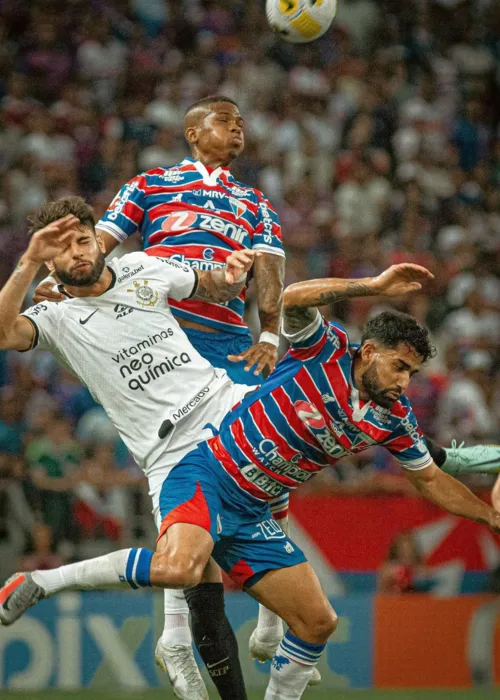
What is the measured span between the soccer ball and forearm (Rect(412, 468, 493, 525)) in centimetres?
302

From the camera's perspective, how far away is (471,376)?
41.7ft

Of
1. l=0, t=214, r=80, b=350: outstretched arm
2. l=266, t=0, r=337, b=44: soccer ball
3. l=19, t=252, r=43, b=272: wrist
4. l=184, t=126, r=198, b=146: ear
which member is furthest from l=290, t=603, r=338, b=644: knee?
l=266, t=0, r=337, b=44: soccer ball

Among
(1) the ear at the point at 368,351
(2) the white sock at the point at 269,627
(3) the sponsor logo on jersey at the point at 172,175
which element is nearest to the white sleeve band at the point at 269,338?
(1) the ear at the point at 368,351

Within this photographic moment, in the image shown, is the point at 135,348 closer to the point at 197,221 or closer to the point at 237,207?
the point at 197,221

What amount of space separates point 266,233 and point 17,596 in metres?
2.75

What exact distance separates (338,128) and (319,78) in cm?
87

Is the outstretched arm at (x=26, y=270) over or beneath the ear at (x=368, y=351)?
over

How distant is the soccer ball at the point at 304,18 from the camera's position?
784 cm

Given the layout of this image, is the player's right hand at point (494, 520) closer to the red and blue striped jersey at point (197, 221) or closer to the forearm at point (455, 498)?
the forearm at point (455, 498)

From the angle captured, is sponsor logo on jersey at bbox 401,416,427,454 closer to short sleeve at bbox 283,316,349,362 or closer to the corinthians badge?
short sleeve at bbox 283,316,349,362

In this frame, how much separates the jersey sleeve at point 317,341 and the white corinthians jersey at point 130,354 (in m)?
0.65

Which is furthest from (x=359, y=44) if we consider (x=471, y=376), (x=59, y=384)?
(x=59, y=384)

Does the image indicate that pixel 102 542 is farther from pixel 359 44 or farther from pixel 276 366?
pixel 359 44

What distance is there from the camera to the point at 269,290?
7375 mm
